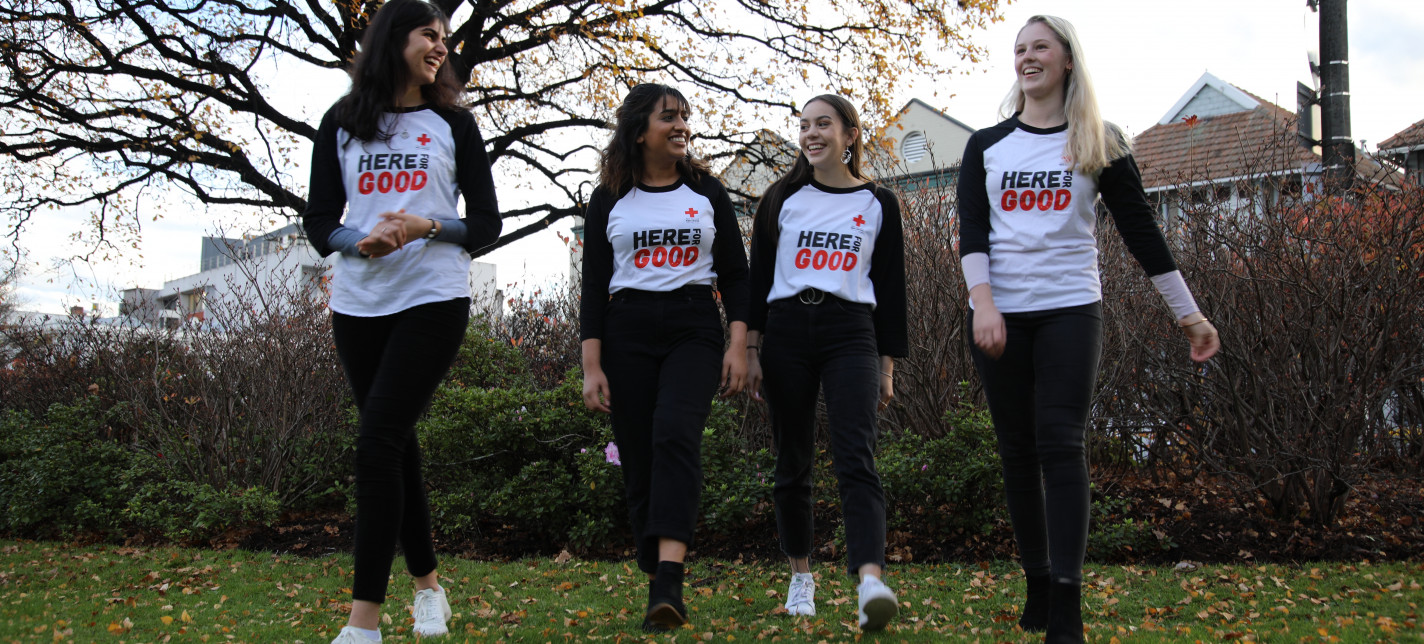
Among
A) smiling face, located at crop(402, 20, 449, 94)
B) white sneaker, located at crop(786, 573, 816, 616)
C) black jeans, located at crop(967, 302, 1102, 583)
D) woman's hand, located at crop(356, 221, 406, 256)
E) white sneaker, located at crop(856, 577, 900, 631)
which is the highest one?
smiling face, located at crop(402, 20, 449, 94)

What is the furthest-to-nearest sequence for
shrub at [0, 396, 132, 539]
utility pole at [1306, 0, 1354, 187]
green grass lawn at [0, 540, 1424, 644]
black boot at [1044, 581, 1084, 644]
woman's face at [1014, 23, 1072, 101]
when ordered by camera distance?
shrub at [0, 396, 132, 539], utility pole at [1306, 0, 1354, 187], green grass lawn at [0, 540, 1424, 644], woman's face at [1014, 23, 1072, 101], black boot at [1044, 581, 1084, 644]

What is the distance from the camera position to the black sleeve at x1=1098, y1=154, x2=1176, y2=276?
274 cm

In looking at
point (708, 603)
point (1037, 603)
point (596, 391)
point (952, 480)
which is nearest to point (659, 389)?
point (596, 391)

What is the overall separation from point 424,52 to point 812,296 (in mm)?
1486

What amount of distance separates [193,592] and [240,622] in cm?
103

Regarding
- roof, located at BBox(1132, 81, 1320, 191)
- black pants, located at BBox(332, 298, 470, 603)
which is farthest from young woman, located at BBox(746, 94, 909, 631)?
roof, located at BBox(1132, 81, 1320, 191)

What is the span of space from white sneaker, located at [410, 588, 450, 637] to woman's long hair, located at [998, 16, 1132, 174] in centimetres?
242

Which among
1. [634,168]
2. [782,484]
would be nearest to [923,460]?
[782,484]

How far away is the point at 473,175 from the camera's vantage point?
2.93 meters

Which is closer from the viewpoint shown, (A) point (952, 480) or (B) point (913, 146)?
(A) point (952, 480)

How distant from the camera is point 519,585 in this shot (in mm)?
4348

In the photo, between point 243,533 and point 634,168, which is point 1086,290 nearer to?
point 634,168

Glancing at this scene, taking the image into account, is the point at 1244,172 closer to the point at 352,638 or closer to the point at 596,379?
the point at 596,379

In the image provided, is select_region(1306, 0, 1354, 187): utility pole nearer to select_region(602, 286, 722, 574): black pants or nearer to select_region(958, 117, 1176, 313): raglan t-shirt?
select_region(958, 117, 1176, 313): raglan t-shirt
